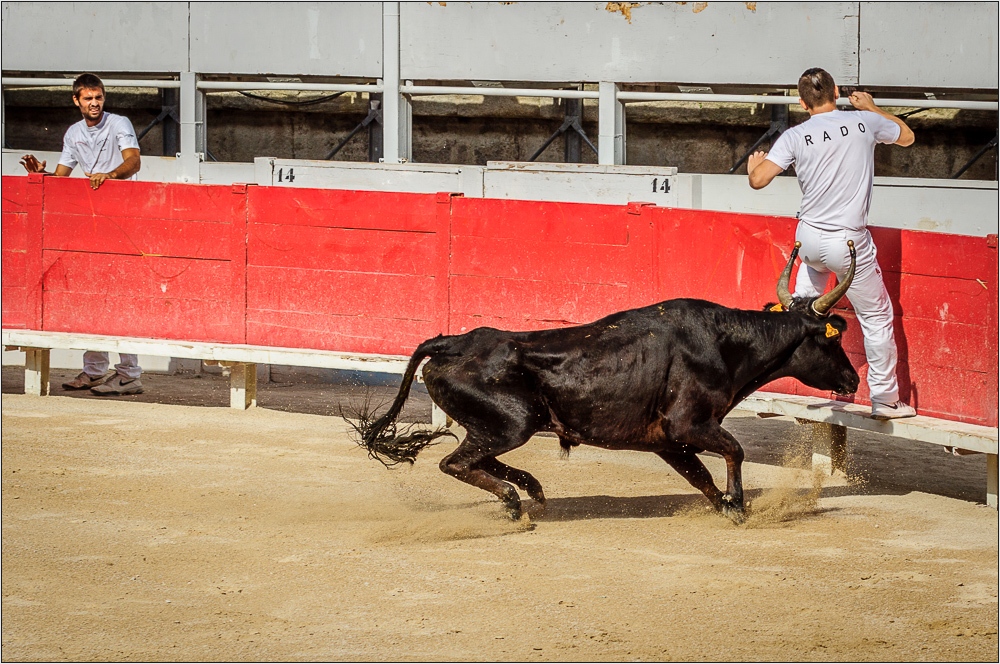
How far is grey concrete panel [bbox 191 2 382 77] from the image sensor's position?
1133cm

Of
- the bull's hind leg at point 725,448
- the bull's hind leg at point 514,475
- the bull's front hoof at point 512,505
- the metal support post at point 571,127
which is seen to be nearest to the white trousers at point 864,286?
the bull's hind leg at point 725,448

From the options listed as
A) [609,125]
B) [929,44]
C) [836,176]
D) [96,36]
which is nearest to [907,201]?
[929,44]

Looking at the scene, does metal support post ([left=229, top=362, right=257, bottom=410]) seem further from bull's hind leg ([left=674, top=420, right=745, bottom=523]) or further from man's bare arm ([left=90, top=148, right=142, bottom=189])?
bull's hind leg ([left=674, top=420, right=745, bottom=523])

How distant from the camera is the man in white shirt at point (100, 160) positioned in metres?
8.77

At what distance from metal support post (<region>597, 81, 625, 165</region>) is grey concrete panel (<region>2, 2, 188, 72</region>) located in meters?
3.32

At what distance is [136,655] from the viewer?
4246 millimetres

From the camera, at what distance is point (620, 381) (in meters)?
5.74

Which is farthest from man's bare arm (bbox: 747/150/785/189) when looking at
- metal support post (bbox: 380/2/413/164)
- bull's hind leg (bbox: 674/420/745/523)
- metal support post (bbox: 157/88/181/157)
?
metal support post (bbox: 157/88/181/157)

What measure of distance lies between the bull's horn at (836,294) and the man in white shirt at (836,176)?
12cm

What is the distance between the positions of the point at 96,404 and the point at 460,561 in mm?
3893

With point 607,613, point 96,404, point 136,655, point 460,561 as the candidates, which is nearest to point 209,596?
point 136,655

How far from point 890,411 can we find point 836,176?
109 centimetres

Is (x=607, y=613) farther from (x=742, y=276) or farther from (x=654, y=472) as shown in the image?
(x=742, y=276)

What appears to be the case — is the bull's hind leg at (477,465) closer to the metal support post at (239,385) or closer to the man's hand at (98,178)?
the metal support post at (239,385)
